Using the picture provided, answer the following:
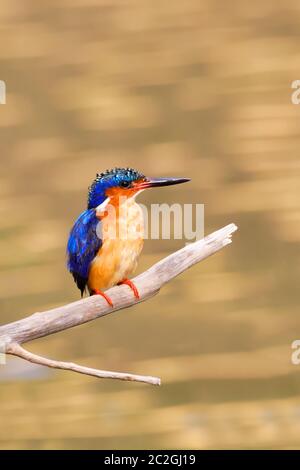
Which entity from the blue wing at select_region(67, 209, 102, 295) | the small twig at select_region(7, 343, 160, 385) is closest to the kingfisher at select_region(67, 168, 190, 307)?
the blue wing at select_region(67, 209, 102, 295)

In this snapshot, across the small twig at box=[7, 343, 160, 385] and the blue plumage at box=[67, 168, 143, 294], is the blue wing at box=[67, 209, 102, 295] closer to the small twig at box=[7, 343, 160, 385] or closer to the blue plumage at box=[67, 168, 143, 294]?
the blue plumage at box=[67, 168, 143, 294]

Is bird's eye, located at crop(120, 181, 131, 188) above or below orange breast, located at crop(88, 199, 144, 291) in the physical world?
above

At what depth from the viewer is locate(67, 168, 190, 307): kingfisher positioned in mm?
1714

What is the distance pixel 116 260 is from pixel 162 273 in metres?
0.12

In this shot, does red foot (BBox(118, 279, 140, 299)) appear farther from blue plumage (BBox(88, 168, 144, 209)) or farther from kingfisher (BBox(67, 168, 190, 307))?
blue plumage (BBox(88, 168, 144, 209))

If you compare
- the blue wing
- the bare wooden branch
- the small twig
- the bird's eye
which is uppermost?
the bird's eye

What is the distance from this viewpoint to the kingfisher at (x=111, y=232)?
1714 mm

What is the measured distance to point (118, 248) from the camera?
1.71 meters

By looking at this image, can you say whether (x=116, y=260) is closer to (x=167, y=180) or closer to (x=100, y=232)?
(x=100, y=232)

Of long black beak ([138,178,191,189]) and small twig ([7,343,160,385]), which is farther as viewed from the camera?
long black beak ([138,178,191,189])

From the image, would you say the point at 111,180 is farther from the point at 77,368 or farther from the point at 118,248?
the point at 77,368

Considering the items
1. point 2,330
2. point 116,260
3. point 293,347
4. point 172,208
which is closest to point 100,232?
point 116,260

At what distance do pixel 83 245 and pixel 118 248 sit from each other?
10cm

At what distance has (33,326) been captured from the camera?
173 cm
